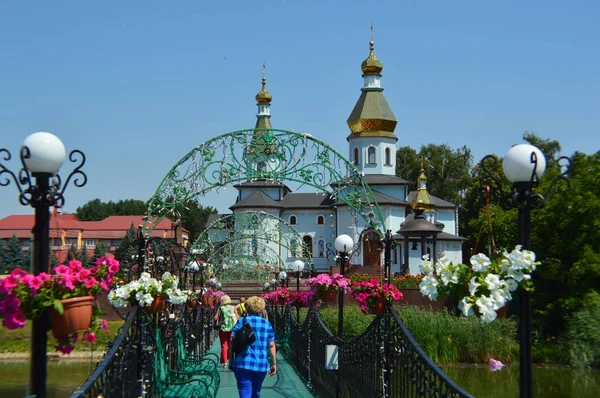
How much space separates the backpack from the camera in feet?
28.5

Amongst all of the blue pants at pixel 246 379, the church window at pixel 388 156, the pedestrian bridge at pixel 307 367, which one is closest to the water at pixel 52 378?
the pedestrian bridge at pixel 307 367

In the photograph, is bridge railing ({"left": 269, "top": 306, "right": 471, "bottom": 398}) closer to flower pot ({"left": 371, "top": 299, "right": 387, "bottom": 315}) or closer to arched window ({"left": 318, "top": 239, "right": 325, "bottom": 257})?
flower pot ({"left": 371, "top": 299, "right": 387, "bottom": 315})

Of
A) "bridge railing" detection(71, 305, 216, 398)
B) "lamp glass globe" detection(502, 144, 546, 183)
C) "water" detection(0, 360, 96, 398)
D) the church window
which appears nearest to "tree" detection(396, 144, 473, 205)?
the church window

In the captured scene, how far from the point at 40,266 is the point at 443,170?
7201 cm

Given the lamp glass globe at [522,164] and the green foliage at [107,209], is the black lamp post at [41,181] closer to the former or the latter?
the lamp glass globe at [522,164]

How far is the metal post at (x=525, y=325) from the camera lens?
5597 mm

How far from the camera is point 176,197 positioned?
76.7 feet

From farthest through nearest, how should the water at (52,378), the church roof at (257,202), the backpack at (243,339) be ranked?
1. the church roof at (257,202)
2. the water at (52,378)
3. the backpack at (243,339)

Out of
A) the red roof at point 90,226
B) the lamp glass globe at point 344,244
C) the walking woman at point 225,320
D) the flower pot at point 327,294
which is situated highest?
the red roof at point 90,226

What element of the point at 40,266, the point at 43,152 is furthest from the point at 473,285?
the point at 43,152

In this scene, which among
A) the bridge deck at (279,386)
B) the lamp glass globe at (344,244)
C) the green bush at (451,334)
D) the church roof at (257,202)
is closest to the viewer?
the bridge deck at (279,386)

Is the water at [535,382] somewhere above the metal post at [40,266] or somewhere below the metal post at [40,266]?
below

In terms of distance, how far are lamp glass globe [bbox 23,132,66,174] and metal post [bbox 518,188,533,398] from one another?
3.35 metres

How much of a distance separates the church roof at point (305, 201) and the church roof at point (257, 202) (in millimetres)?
1426
